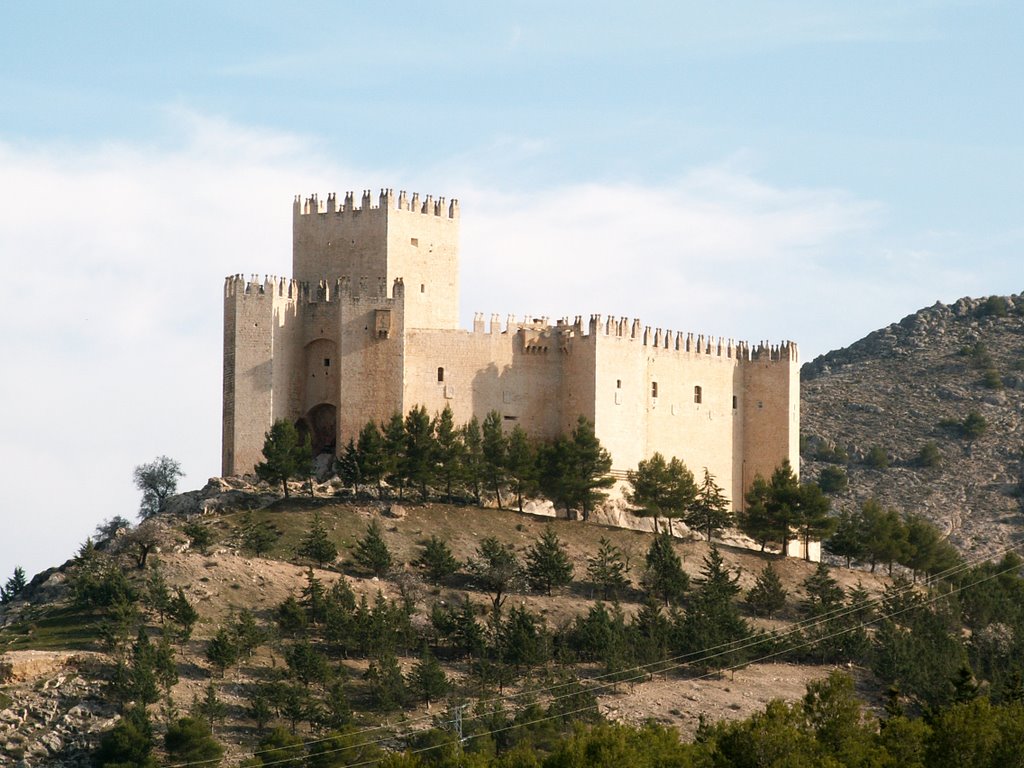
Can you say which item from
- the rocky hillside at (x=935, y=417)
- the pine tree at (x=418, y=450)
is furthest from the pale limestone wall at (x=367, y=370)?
the rocky hillside at (x=935, y=417)

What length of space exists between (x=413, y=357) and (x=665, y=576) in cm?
1001

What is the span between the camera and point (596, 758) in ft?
153

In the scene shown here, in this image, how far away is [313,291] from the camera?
66.8 m

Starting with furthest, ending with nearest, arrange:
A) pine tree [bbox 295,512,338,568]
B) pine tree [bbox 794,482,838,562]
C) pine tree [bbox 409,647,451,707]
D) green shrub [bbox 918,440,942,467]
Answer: green shrub [bbox 918,440,942,467] → pine tree [bbox 794,482,838,562] → pine tree [bbox 295,512,338,568] → pine tree [bbox 409,647,451,707]

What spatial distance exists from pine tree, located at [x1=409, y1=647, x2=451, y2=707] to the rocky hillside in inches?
1313

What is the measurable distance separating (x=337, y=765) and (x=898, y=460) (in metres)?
46.3

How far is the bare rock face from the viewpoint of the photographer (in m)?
50.6

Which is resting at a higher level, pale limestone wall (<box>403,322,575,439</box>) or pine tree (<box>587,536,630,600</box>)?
pale limestone wall (<box>403,322,575,439</box>)

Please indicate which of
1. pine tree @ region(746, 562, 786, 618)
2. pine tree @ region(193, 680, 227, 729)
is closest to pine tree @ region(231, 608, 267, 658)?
pine tree @ region(193, 680, 227, 729)

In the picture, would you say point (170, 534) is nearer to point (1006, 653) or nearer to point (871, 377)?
point (1006, 653)

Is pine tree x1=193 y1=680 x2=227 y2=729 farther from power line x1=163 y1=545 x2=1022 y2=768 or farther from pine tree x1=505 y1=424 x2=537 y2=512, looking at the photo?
pine tree x1=505 y1=424 x2=537 y2=512

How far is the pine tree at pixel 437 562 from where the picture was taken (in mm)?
59781

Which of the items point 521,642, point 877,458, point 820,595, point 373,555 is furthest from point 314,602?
point 877,458

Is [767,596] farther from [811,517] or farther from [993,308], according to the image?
[993,308]
